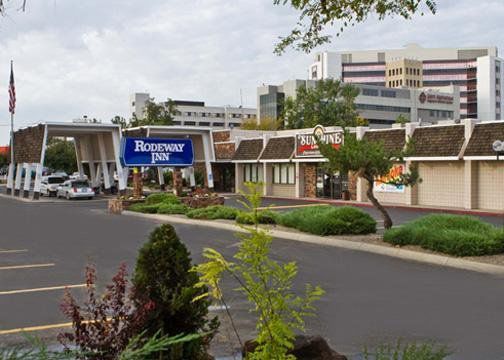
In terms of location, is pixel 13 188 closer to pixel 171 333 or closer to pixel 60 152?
pixel 60 152

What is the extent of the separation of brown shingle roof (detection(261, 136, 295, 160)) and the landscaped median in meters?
22.3

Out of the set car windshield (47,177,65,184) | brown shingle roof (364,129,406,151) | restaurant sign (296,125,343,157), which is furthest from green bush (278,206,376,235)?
car windshield (47,177,65,184)

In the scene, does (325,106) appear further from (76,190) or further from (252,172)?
(76,190)

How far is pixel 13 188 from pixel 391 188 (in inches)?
1444

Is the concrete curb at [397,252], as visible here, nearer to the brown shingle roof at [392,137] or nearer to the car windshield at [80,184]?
the brown shingle roof at [392,137]

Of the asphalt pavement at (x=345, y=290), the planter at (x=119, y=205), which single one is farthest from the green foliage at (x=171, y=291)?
the planter at (x=119, y=205)

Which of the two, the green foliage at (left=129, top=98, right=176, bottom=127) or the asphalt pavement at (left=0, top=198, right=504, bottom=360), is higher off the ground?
the green foliage at (left=129, top=98, right=176, bottom=127)

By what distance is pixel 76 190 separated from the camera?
152ft

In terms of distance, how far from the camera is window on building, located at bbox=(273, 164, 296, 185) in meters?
45.6

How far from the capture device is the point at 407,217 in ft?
90.7

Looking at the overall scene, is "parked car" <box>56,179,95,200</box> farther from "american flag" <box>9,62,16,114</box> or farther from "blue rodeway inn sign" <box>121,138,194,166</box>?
"blue rodeway inn sign" <box>121,138,194,166</box>

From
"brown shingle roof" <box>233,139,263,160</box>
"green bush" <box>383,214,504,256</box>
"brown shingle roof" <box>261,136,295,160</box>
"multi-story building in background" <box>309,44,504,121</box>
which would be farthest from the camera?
"multi-story building in background" <box>309,44,504,121</box>

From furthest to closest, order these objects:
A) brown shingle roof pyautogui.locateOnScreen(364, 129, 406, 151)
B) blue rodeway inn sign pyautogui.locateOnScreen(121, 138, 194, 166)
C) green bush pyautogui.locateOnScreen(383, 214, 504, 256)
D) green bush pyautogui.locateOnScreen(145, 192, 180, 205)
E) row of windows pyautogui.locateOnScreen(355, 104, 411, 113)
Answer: row of windows pyautogui.locateOnScreen(355, 104, 411, 113) < brown shingle roof pyautogui.locateOnScreen(364, 129, 406, 151) < blue rodeway inn sign pyautogui.locateOnScreen(121, 138, 194, 166) < green bush pyautogui.locateOnScreen(145, 192, 180, 205) < green bush pyautogui.locateOnScreen(383, 214, 504, 256)

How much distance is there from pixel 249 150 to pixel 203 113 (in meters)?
129
